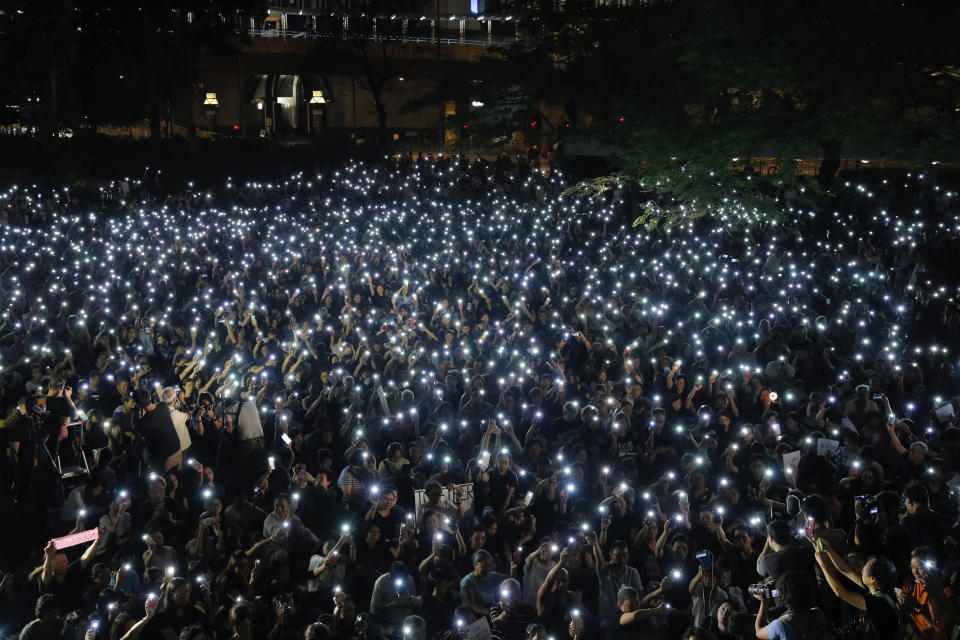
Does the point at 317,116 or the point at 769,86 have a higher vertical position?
the point at 769,86

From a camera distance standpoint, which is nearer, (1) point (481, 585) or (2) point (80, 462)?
(1) point (481, 585)

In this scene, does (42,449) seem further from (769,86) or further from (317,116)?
(317,116)

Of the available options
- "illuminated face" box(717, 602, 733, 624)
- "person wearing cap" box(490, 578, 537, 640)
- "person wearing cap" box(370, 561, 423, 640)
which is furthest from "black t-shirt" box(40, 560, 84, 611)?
"illuminated face" box(717, 602, 733, 624)

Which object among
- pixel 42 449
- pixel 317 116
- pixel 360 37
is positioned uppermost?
pixel 360 37

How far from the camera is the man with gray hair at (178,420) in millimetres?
9188

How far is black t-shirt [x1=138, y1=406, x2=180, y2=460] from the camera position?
29.5ft

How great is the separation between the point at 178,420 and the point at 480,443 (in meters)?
3.30

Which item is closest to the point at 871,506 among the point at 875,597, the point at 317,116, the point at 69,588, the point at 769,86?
the point at 875,597

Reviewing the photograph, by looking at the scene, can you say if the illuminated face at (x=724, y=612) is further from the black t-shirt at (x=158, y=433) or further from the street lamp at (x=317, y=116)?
the street lamp at (x=317, y=116)

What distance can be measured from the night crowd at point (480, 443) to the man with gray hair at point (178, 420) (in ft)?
0.21

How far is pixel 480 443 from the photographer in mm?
9438

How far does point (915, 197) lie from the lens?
22547 millimetres

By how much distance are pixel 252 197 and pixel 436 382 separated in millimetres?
19564

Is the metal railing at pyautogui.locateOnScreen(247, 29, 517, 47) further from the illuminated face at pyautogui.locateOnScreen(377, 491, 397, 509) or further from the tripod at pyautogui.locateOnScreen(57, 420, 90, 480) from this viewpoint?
the illuminated face at pyautogui.locateOnScreen(377, 491, 397, 509)
